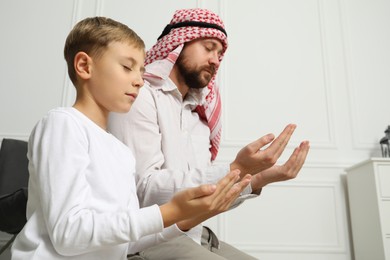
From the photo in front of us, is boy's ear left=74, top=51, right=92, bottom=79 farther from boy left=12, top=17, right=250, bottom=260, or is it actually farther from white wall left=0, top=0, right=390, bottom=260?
white wall left=0, top=0, right=390, bottom=260

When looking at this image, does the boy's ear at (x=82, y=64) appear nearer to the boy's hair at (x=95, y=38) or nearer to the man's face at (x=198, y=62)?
the boy's hair at (x=95, y=38)

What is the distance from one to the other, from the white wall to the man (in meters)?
1.01

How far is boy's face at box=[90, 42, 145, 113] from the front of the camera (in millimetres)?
866

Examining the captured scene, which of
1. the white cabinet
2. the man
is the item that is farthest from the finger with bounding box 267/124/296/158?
the white cabinet

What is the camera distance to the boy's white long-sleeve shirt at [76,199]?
2.09ft

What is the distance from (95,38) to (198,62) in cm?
65

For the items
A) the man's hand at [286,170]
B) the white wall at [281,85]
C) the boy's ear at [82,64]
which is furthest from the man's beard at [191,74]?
the white wall at [281,85]

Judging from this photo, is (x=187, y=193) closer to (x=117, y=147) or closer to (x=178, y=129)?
(x=117, y=147)

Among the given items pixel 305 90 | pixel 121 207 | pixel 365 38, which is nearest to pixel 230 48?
pixel 305 90

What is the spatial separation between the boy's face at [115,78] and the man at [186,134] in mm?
242

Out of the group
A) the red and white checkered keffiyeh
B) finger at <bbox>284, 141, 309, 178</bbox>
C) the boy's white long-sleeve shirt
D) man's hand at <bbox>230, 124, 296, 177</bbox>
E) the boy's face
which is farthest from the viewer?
the red and white checkered keffiyeh

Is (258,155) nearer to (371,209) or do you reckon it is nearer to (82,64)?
(82,64)

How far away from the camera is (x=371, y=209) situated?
2111 millimetres

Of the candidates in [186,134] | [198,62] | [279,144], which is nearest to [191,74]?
[198,62]
